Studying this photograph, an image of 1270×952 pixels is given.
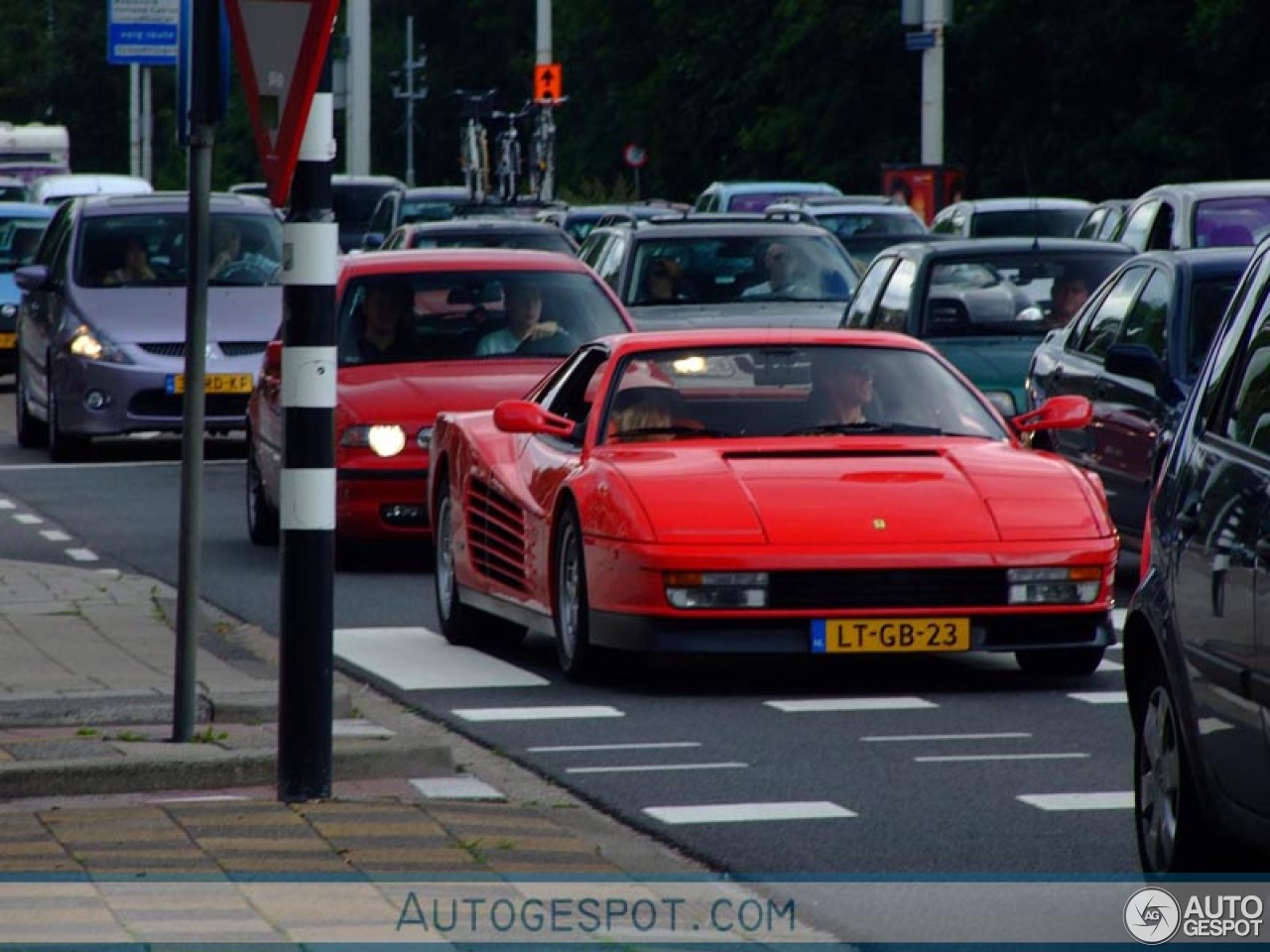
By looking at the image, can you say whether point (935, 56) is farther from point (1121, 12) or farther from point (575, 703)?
point (575, 703)

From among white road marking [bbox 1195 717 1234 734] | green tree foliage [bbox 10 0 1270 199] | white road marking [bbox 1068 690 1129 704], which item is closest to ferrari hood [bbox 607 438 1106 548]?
white road marking [bbox 1068 690 1129 704]

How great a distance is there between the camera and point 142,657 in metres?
12.3

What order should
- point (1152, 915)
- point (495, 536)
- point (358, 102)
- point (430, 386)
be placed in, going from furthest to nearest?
1. point (358, 102)
2. point (430, 386)
3. point (495, 536)
4. point (1152, 915)

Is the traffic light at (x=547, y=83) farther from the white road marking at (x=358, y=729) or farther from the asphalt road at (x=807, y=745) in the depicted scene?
the white road marking at (x=358, y=729)

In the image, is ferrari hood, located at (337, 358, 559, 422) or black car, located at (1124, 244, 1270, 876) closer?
black car, located at (1124, 244, 1270, 876)

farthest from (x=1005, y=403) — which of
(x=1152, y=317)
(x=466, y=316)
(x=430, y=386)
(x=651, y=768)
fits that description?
(x=651, y=768)

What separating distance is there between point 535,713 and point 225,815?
3176 millimetres

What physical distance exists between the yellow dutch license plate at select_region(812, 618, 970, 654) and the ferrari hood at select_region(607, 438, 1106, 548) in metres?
0.26

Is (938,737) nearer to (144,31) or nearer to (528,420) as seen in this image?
(528,420)

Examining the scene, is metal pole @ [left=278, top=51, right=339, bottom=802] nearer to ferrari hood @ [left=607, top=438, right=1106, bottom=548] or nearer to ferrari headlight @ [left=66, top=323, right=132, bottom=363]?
ferrari hood @ [left=607, top=438, right=1106, bottom=548]

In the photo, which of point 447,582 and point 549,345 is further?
point 549,345

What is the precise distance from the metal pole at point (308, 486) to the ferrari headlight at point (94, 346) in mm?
15208

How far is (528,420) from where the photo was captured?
1288 centimetres

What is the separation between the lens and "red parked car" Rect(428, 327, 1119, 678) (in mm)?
11734
